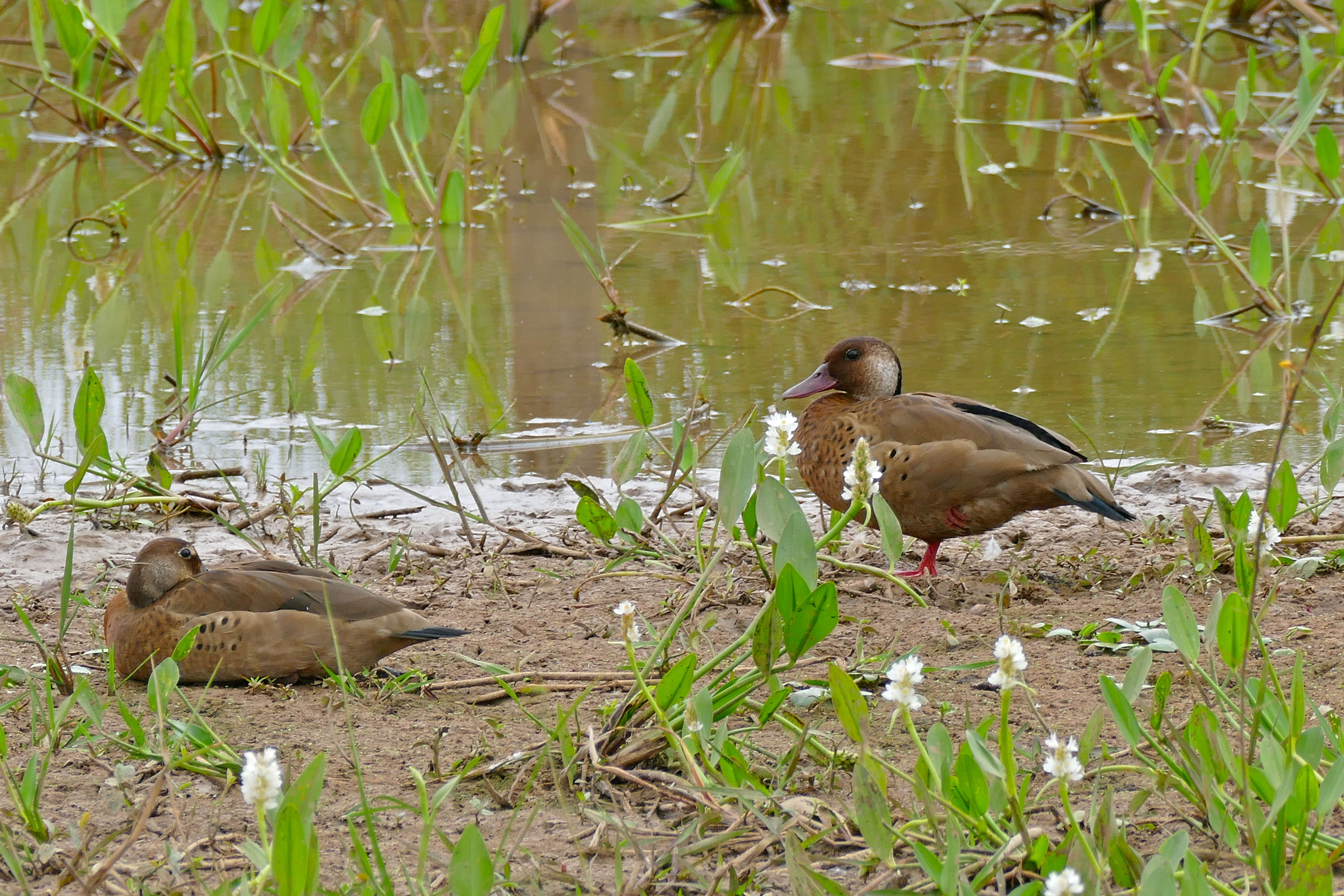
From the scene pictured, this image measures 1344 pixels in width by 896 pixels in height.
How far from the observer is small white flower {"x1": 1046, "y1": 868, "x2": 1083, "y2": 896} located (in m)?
1.75

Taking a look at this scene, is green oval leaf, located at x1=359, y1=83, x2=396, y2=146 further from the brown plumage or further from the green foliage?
the brown plumage

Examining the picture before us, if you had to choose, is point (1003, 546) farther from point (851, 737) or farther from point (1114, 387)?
point (851, 737)

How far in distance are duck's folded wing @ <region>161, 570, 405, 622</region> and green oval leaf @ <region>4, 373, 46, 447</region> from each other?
98 cm

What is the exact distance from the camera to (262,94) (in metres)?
10.4

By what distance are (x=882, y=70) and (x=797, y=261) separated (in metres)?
5.04

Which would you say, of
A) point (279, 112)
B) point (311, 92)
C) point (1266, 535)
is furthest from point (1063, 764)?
point (279, 112)

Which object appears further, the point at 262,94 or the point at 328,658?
the point at 262,94

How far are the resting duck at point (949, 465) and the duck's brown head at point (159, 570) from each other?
1654 mm

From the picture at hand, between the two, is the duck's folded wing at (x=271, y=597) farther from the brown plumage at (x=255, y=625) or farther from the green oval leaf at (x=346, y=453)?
the green oval leaf at (x=346, y=453)

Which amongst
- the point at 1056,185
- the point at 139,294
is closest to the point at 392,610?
the point at 139,294

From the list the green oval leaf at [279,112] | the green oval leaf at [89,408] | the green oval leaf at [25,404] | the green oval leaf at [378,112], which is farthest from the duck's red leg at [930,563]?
the green oval leaf at [279,112]

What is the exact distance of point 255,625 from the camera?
3.21m

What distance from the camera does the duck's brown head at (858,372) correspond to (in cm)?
452

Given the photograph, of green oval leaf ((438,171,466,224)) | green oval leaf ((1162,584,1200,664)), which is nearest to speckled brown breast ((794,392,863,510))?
green oval leaf ((1162,584,1200,664))
